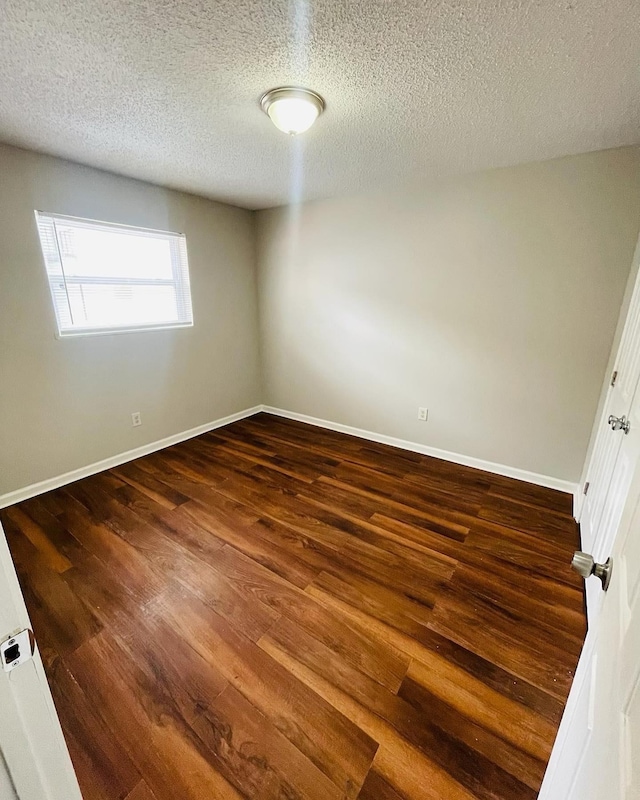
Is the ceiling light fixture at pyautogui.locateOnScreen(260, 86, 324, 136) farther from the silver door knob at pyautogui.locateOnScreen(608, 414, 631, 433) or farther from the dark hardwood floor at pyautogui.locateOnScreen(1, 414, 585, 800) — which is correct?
the dark hardwood floor at pyautogui.locateOnScreen(1, 414, 585, 800)

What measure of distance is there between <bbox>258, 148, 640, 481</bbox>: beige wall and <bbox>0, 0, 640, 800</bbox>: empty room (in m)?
0.02

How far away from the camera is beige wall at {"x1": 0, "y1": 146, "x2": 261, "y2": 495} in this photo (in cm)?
233

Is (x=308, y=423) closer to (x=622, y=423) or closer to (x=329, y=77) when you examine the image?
(x=622, y=423)

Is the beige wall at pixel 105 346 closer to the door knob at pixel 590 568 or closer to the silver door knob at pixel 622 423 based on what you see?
the door knob at pixel 590 568

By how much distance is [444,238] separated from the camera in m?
2.75

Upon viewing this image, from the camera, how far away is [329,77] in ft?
4.75

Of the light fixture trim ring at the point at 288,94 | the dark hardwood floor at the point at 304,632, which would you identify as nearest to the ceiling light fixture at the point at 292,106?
the light fixture trim ring at the point at 288,94

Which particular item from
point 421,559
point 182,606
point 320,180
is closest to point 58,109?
point 320,180

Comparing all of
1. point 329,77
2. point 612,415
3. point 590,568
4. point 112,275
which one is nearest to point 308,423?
point 112,275

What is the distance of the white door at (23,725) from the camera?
0.49m

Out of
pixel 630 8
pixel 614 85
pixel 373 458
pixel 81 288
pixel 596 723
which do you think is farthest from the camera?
pixel 373 458

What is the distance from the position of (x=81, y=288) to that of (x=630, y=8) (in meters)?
3.19

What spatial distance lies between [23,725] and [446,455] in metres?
3.04

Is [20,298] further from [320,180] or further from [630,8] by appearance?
[630,8]
